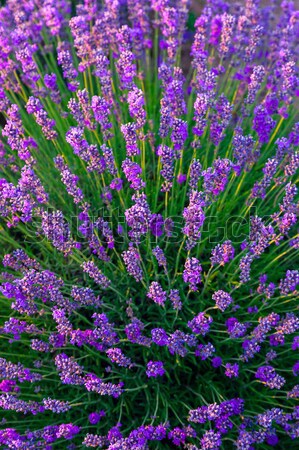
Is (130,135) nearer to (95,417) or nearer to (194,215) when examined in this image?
(194,215)

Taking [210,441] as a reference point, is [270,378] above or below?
above

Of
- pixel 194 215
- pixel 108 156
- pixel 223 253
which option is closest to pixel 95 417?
pixel 223 253

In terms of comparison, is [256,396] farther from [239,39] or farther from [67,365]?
[239,39]

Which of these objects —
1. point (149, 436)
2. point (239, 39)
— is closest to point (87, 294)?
point (149, 436)

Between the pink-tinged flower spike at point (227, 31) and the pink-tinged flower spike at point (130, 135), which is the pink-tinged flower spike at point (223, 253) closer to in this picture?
the pink-tinged flower spike at point (130, 135)

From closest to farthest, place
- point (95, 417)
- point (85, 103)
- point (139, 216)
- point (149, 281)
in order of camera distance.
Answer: point (139, 216)
point (95, 417)
point (85, 103)
point (149, 281)

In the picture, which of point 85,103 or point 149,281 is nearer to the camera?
point 85,103

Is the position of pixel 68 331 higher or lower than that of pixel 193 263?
lower

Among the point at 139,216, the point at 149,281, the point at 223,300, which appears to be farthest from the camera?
the point at 149,281
